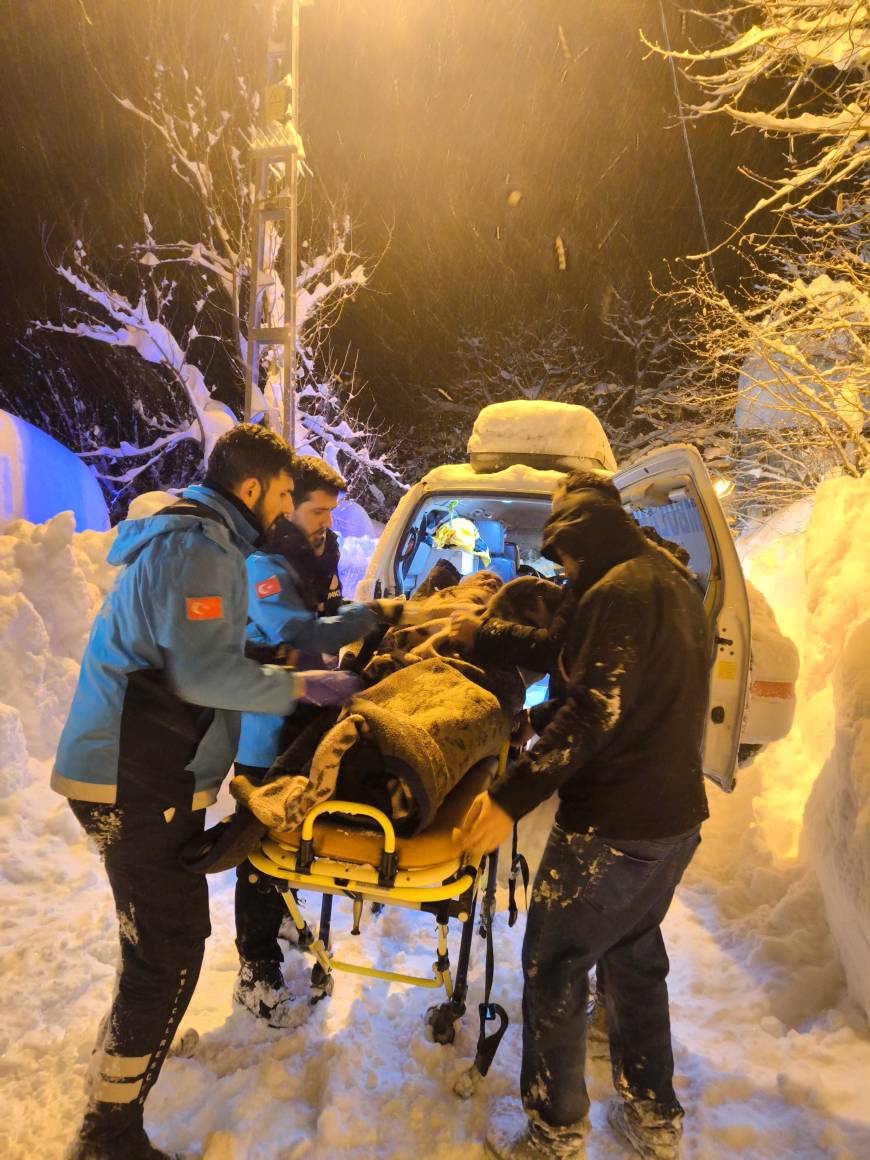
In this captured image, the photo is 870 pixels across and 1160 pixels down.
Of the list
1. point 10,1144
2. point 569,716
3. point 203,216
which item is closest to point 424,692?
point 569,716

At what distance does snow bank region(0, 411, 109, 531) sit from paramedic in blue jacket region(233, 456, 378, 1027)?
26.1 ft

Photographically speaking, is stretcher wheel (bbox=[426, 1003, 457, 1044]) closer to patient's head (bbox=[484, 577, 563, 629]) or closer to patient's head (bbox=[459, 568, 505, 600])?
patient's head (bbox=[484, 577, 563, 629])

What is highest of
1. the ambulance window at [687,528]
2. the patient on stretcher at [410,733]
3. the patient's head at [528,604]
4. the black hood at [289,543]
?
the ambulance window at [687,528]

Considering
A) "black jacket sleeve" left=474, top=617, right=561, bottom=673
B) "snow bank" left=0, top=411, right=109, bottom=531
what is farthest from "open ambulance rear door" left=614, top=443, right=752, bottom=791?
"snow bank" left=0, top=411, right=109, bottom=531

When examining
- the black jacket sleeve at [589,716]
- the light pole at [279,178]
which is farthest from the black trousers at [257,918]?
the light pole at [279,178]

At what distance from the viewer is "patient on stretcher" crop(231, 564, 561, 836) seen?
180cm

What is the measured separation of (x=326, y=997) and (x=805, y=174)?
27.3 ft

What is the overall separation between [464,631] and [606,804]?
3.44 ft

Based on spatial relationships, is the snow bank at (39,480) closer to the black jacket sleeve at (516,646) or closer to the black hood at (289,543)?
the black hood at (289,543)

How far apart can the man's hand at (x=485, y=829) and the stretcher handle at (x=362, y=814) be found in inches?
8.6

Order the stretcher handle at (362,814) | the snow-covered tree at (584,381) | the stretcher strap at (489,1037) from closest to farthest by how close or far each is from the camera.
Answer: the stretcher handle at (362,814)
the stretcher strap at (489,1037)
the snow-covered tree at (584,381)

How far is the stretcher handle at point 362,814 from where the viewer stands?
1.72 metres

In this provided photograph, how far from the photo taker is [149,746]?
1.89 m

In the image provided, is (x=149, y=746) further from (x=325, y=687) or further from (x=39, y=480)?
(x=39, y=480)
